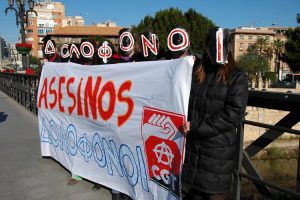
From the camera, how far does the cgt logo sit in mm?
2900

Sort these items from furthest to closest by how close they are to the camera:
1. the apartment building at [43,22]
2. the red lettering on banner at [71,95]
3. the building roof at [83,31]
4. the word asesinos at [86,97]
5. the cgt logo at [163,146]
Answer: the apartment building at [43,22]
the building roof at [83,31]
the red lettering on banner at [71,95]
the word asesinos at [86,97]
the cgt logo at [163,146]

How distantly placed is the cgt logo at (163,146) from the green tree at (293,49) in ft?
167

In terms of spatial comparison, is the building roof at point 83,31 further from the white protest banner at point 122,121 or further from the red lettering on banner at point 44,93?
the white protest banner at point 122,121

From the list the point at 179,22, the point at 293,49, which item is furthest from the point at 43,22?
the point at 293,49

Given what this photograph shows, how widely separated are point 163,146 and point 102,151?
47.0 inches

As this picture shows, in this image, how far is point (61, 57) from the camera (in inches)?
221

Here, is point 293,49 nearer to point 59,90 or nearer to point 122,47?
point 59,90

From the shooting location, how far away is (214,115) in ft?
8.29

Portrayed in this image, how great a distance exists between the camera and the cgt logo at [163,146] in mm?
2900

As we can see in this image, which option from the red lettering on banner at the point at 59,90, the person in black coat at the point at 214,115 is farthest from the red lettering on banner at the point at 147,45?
the person in black coat at the point at 214,115

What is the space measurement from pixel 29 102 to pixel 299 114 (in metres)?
9.47

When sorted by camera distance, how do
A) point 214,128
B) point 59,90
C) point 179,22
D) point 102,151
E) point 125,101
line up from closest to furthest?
1. point 214,128
2. point 125,101
3. point 102,151
4. point 59,90
5. point 179,22

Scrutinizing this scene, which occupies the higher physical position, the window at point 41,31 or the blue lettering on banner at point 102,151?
the window at point 41,31

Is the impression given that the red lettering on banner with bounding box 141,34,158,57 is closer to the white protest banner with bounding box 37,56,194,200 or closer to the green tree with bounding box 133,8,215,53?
the white protest banner with bounding box 37,56,194,200
